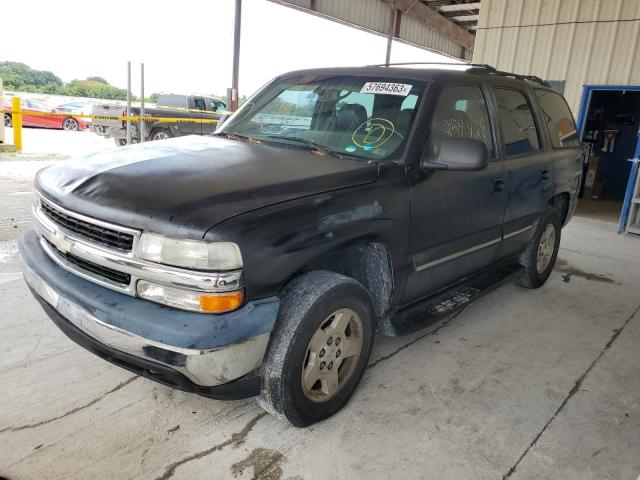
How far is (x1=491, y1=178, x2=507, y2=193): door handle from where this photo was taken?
3404 mm

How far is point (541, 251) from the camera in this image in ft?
14.9

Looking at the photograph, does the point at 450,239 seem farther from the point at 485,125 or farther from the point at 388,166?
the point at 485,125

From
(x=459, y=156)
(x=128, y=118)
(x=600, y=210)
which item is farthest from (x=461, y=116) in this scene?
(x=128, y=118)

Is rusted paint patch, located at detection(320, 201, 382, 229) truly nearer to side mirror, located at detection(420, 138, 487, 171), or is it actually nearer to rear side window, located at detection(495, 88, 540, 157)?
side mirror, located at detection(420, 138, 487, 171)

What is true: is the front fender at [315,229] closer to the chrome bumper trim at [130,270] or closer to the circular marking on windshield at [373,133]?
the chrome bumper trim at [130,270]

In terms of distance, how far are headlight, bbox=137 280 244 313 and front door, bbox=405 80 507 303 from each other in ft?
3.92

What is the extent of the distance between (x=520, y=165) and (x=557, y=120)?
1222 millimetres

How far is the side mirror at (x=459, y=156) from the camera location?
8.85 feet

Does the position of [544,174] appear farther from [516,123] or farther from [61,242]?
[61,242]

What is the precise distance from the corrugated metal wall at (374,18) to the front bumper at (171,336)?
522 inches

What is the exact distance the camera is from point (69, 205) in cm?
225

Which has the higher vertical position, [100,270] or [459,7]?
[459,7]

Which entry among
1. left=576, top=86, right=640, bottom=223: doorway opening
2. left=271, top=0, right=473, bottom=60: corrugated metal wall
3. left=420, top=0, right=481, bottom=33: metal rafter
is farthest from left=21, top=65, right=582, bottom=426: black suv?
left=420, top=0, right=481, bottom=33: metal rafter

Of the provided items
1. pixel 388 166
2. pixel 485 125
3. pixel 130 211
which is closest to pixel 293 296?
pixel 130 211
